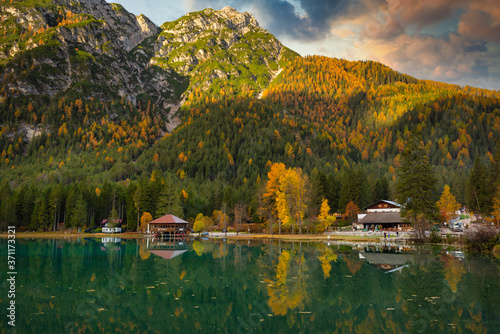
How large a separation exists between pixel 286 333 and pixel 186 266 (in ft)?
64.6

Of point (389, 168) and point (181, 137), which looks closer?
point (389, 168)

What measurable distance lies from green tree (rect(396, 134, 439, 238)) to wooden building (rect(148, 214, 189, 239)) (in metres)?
53.6

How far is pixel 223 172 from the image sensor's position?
6471 inches

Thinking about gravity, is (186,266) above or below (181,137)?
below

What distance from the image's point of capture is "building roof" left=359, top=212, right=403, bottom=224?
76.9m

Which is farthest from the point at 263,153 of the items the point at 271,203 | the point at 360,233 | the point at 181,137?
the point at 360,233

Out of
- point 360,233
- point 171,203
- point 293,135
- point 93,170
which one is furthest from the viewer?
point 293,135

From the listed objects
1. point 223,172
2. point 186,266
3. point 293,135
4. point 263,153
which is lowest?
point 186,266

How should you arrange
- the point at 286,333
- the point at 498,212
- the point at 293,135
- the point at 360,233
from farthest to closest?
the point at 293,135 → the point at 360,233 → the point at 498,212 → the point at 286,333

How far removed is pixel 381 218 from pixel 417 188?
92.3ft

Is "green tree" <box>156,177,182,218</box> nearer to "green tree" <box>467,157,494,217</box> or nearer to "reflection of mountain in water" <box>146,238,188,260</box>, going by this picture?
"reflection of mountain in water" <box>146,238,188,260</box>

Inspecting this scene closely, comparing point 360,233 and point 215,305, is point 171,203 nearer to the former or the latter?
point 360,233

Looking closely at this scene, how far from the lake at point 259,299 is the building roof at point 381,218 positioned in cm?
4885

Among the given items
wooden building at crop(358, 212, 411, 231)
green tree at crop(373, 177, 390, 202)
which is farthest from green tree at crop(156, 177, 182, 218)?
green tree at crop(373, 177, 390, 202)
